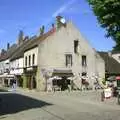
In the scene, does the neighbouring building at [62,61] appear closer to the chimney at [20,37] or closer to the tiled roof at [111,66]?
the tiled roof at [111,66]

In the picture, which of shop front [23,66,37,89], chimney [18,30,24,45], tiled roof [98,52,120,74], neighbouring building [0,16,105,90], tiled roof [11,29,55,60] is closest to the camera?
neighbouring building [0,16,105,90]

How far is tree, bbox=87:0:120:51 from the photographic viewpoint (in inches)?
1030

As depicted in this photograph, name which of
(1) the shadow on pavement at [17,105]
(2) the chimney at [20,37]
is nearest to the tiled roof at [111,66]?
(2) the chimney at [20,37]

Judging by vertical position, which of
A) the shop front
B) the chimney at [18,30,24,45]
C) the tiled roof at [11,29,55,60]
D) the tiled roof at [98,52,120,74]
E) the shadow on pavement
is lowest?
the shadow on pavement

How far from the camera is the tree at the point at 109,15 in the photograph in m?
26.2

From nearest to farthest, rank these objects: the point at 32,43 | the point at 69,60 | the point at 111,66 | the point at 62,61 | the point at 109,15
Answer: the point at 109,15 → the point at 62,61 → the point at 69,60 → the point at 32,43 → the point at 111,66

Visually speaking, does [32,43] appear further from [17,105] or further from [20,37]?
[17,105]

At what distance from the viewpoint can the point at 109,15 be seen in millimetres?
26906

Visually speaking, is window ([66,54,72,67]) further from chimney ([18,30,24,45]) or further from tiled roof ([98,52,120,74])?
chimney ([18,30,24,45])

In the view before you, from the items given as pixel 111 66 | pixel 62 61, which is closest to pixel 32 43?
pixel 62 61

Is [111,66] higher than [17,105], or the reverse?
[111,66]

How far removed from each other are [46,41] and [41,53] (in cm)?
194

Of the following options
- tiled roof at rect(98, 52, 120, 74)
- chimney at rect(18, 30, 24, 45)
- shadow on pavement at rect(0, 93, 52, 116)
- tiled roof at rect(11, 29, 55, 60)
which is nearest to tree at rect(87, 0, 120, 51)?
shadow on pavement at rect(0, 93, 52, 116)

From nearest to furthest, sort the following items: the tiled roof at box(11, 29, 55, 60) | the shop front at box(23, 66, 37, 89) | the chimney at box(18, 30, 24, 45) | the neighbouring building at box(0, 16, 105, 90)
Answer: the neighbouring building at box(0, 16, 105, 90) → the shop front at box(23, 66, 37, 89) → the tiled roof at box(11, 29, 55, 60) → the chimney at box(18, 30, 24, 45)
